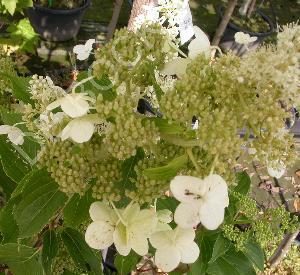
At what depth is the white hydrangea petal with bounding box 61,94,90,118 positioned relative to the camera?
2.44 feet

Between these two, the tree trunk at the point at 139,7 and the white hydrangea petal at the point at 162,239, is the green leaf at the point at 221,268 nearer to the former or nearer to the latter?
the white hydrangea petal at the point at 162,239

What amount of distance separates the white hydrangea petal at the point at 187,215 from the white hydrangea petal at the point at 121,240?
0.15 meters

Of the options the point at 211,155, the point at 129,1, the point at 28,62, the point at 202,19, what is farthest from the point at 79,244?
the point at 202,19

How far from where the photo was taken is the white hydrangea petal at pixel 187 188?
695 millimetres

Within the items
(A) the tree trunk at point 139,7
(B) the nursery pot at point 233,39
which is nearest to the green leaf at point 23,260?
(A) the tree trunk at point 139,7

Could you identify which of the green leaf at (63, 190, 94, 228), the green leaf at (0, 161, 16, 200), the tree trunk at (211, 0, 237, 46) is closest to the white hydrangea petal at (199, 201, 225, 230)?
the green leaf at (63, 190, 94, 228)

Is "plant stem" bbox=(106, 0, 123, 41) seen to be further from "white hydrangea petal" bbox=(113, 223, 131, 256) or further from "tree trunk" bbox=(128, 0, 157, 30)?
"white hydrangea petal" bbox=(113, 223, 131, 256)

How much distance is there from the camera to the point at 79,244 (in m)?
1.16

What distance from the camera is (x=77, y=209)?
3.28ft

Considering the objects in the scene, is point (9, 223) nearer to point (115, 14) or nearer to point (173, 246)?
point (173, 246)

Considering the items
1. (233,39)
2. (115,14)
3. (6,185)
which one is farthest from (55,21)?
(6,185)

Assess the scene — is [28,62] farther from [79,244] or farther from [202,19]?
[79,244]

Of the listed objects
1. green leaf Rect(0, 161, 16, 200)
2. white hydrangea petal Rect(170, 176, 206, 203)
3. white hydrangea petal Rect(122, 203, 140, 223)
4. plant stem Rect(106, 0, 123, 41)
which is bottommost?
plant stem Rect(106, 0, 123, 41)

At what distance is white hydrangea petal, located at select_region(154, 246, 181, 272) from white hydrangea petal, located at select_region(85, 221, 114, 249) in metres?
0.09
